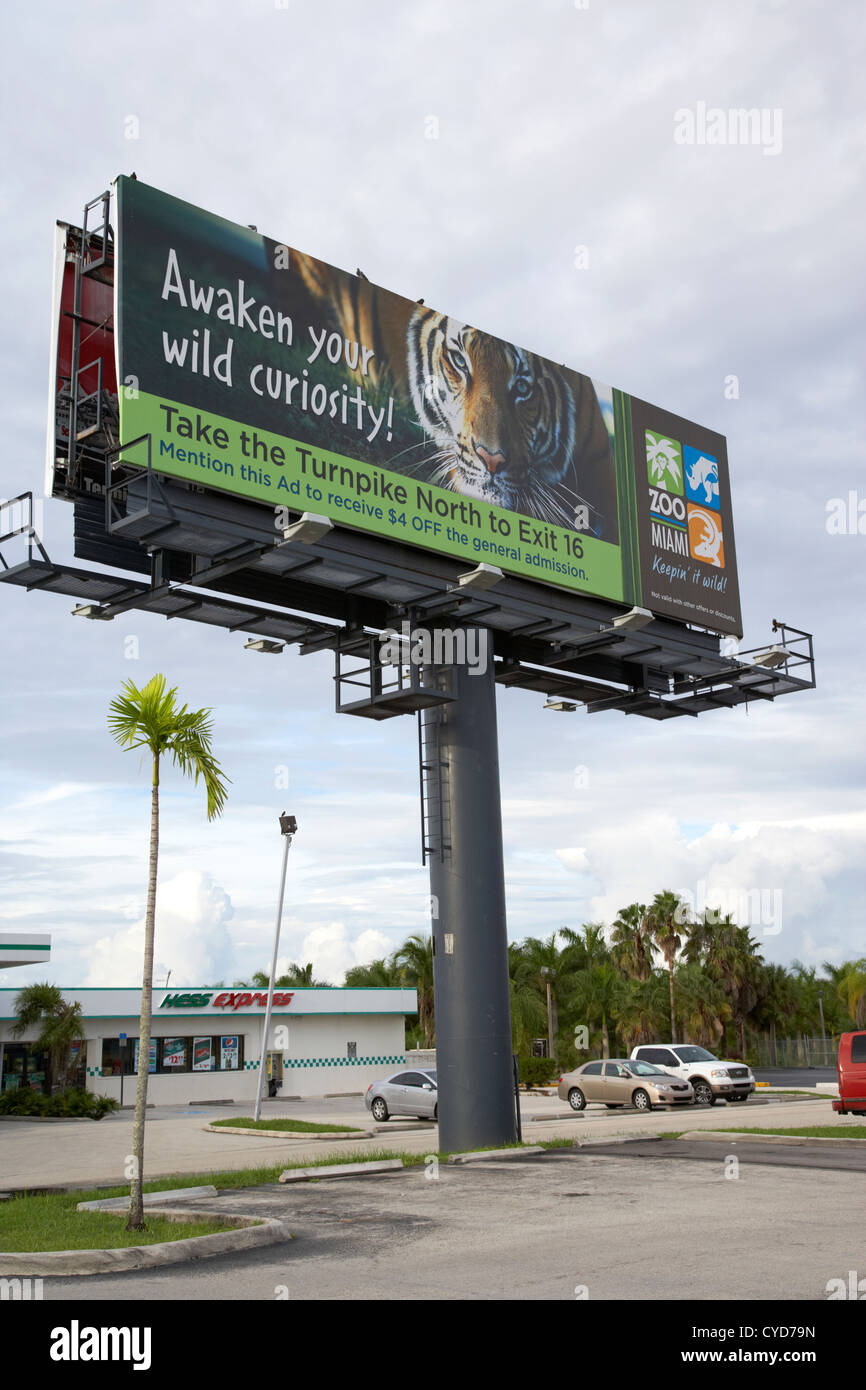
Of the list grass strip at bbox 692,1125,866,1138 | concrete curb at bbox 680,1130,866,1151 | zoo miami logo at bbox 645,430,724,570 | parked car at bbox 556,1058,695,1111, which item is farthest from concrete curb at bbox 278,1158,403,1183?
parked car at bbox 556,1058,695,1111

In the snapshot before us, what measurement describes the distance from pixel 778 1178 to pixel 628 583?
463 inches

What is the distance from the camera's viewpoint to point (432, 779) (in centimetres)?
2084

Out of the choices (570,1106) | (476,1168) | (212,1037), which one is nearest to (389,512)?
(476,1168)

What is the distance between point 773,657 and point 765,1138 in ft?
32.5

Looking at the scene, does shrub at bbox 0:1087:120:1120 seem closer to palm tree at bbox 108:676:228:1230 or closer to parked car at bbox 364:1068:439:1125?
parked car at bbox 364:1068:439:1125

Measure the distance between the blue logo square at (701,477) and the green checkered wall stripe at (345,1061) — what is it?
35.4m

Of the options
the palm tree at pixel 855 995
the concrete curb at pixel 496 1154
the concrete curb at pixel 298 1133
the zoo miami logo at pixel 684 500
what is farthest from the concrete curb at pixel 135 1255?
the palm tree at pixel 855 995

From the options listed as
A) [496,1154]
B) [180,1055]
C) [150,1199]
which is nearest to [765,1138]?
[496,1154]

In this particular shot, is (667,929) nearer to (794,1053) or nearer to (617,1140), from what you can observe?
(794,1053)

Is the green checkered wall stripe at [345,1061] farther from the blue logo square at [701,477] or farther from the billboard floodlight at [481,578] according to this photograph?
the billboard floodlight at [481,578]

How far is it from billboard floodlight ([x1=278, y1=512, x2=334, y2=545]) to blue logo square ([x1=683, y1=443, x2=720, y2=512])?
35.6 ft

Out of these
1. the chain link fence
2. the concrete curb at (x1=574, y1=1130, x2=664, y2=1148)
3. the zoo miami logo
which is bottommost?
the chain link fence

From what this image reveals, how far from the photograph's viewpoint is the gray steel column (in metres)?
19.8

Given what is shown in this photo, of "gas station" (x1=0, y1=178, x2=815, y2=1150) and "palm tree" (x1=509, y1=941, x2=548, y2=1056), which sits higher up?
"gas station" (x1=0, y1=178, x2=815, y2=1150)
